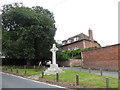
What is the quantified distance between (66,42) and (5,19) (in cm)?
2950

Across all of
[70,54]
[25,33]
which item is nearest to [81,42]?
[70,54]

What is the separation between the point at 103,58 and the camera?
966 inches

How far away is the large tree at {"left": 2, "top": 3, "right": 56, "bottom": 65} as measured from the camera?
26094 mm

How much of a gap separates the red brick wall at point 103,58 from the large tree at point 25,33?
7.92 m

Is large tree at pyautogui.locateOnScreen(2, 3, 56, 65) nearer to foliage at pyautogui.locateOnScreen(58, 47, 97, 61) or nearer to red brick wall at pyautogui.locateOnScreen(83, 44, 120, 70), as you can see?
red brick wall at pyautogui.locateOnScreen(83, 44, 120, 70)

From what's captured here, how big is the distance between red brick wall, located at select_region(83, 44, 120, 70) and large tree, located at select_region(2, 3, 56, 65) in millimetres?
7920

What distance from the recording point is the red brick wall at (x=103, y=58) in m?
22.5

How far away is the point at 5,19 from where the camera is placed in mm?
28766

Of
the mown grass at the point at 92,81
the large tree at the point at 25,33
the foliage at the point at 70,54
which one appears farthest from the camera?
the foliage at the point at 70,54

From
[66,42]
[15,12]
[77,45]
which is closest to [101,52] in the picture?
[15,12]

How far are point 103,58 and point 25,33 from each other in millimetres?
13474

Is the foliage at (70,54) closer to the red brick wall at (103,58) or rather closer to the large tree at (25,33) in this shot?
the large tree at (25,33)

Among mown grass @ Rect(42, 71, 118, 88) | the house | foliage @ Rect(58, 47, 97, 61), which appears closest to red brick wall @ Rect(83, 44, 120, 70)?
mown grass @ Rect(42, 71, 118, 88)

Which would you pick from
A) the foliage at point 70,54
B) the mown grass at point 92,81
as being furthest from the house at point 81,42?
the mown grass at point 92,81
